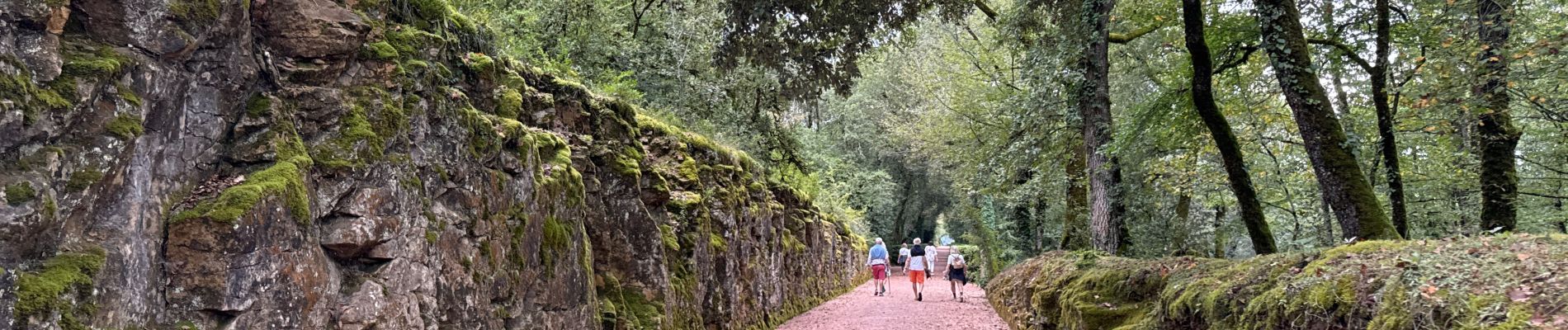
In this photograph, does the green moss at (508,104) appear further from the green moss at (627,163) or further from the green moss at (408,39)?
the green moss at (627,163)

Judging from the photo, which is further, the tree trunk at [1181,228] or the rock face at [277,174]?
the tree trunk at [1181,228]

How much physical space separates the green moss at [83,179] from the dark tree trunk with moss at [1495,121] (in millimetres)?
8908

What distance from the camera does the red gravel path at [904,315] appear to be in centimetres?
1295

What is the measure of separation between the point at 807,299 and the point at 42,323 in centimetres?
1579

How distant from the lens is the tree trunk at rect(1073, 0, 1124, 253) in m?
11.5

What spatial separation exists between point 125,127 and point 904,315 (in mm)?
12099

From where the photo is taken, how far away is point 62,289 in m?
3.06

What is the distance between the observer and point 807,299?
18.3m

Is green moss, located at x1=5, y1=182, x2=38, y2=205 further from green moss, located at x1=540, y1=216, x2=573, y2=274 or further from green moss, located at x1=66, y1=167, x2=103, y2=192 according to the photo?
green moss, located at x1=540, y1=216, x2=573, y2=274

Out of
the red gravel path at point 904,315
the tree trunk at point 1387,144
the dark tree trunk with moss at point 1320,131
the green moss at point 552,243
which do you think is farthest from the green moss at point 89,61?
the red gravel path at point 904,315

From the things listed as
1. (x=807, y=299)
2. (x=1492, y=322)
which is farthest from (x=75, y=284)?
(x=807, y=299)

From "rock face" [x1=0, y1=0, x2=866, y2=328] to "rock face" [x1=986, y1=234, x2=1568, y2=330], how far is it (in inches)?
185

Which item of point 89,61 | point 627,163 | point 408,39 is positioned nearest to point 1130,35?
point 627,163

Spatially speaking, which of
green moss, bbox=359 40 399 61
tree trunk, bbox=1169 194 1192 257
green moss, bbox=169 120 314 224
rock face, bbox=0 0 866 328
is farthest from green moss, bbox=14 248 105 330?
tree trunk, bbox=1169 194 1192 257
